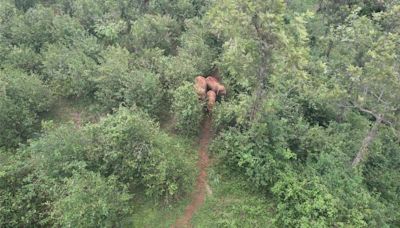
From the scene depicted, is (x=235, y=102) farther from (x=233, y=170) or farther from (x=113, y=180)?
(x=113, y=180)

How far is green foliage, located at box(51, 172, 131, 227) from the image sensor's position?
14.6 m

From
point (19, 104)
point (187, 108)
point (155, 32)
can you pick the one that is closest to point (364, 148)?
point (187, 108)

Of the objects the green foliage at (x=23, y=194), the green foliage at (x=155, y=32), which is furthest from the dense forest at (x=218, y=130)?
the green foliage at (x=155, y=32)

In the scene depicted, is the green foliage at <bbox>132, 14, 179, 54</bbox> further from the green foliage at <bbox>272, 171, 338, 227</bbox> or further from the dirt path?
the green foliage at <bbox>272, 171, 338, 227</bbox>

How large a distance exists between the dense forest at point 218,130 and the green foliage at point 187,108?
2.8 inches

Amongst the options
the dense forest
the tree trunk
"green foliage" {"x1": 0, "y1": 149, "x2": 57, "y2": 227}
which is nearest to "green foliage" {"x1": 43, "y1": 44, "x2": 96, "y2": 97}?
the dense forest

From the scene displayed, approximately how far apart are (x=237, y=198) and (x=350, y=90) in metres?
7.61

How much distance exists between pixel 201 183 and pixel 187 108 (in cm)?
392

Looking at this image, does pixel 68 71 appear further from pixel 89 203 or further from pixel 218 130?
pixel 89 203

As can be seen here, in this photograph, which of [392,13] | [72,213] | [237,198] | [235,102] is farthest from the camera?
[235,102]

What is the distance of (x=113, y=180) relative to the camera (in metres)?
16.2

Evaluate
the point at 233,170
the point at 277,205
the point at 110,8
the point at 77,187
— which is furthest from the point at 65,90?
the point at 277,205

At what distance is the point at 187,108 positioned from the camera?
63.6 feet

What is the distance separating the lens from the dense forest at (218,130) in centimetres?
1538
